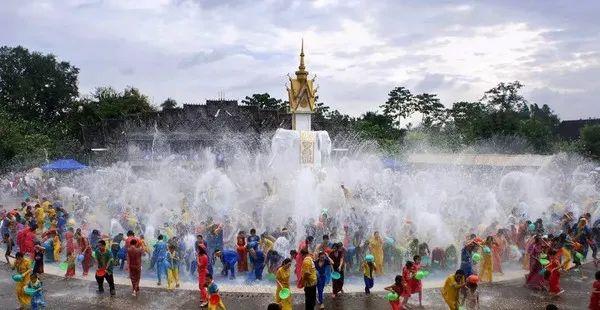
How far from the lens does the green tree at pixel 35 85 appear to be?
211ft

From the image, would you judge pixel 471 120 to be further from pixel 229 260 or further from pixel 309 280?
pixel 309 280

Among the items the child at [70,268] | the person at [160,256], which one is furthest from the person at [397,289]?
the child at [70,268]

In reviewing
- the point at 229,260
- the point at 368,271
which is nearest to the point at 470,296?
the point at 368,271

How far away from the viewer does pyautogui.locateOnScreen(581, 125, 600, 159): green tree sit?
46.2 metres

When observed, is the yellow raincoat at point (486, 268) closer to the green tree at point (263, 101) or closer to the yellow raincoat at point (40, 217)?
the yellow raincoat at point (40, 217)

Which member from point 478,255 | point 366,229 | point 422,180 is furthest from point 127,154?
point 478,255

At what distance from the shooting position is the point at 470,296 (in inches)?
383

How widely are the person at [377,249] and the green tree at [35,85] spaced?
57.2 meters

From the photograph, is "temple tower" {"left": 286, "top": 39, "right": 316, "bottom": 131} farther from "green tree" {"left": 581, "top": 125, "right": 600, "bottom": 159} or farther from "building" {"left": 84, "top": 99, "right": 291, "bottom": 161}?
"green tree" {"left": 581, "top": 125, "right": 600, "bottom": 159}

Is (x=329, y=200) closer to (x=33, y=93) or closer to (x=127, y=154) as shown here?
(x=127, y=154)

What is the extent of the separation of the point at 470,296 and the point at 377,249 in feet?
16.0

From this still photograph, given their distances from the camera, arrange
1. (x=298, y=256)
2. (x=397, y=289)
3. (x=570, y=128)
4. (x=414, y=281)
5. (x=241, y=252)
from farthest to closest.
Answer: (x=570, y=128) → (x=241, y=252) → (x=298, y=256) → (x=414, y=281) → (x=397, y=289)

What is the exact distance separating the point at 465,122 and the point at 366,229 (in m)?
52.2

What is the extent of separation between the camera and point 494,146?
53.5m
